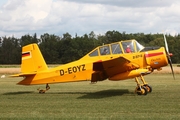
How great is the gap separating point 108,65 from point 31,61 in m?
3.79

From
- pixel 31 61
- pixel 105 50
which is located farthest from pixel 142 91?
pixel 31 61

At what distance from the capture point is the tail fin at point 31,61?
48.5 ft

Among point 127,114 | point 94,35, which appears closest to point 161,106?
point 127,114

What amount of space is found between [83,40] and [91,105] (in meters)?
74.0

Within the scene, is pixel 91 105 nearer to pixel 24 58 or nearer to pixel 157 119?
pixel 157 119

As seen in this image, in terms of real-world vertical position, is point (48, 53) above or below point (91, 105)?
above

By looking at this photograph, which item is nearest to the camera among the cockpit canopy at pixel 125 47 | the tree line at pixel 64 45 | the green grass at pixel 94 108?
the green grass at pixel 94 108

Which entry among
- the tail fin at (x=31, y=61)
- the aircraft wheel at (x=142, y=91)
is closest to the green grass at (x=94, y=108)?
the aircraft wheel at (x=142, y=91)

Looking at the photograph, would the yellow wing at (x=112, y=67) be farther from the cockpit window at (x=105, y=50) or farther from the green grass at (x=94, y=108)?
the green grass at (x=94, y=108)

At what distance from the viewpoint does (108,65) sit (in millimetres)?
13281

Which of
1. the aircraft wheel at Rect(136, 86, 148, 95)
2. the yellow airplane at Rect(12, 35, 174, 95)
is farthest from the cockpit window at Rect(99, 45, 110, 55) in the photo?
the aircraft wheel at Rect(136, 86, 148, 95)

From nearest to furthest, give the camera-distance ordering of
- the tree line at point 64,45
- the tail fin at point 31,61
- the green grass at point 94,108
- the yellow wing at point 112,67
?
1. the green grass at point 94,108
2. the yellow wing at point 112,67
3. the tail fin at point 31,61
4. the tree line at point 64,45

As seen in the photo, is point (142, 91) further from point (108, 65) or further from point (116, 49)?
point (116, 49)

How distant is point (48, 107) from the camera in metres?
10.5
